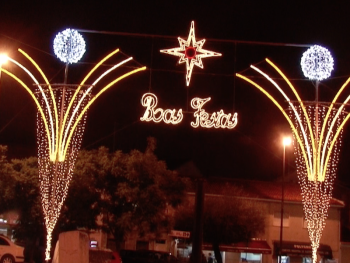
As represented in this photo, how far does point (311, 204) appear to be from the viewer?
2947 cm

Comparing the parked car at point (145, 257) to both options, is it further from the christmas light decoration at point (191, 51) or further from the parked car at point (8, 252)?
the christmas light decoration at point (191, 51)

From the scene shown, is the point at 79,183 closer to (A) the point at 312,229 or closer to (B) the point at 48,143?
(B) the point at 48,143

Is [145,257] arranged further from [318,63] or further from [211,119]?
[318,63]

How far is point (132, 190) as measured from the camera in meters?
37.7

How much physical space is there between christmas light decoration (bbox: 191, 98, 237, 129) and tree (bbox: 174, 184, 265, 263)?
2087 cm

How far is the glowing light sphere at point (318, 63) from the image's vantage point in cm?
2652

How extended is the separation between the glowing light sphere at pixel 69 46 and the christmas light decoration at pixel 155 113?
123 inches

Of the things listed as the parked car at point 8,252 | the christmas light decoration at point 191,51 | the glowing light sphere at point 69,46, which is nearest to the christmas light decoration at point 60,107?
the glowing light sphere at point 69,46

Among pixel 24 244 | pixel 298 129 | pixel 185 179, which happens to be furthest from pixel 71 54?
pixel 24 244

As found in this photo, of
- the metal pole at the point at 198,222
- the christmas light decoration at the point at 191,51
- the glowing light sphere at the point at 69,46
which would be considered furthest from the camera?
the metal pole at the point at 198,222

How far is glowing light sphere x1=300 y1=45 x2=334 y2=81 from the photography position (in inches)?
1044

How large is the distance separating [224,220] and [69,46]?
24668 millimetres

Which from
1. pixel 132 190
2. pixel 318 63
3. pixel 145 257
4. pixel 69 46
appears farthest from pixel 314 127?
pixel 145 257

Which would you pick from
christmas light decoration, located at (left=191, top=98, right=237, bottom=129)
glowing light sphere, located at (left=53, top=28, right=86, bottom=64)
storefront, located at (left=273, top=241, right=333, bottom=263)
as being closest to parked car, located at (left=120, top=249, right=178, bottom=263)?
storefront, located at (left=273, top=241, right=333, bottom=263)
